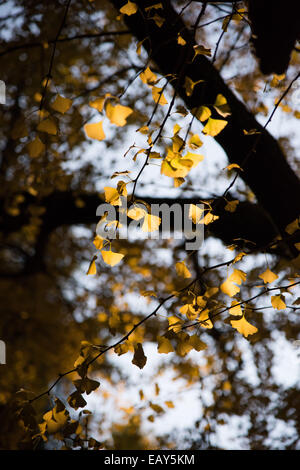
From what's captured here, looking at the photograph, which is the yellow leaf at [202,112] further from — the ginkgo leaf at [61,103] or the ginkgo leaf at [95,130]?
the ginkgo leaf at [61,103]

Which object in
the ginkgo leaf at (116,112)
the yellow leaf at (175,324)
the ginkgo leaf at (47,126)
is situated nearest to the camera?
the ginkgo leaf at (116,112)

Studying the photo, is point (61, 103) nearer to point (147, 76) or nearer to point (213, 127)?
point (147, 76)

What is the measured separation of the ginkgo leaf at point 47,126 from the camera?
901 millimetres

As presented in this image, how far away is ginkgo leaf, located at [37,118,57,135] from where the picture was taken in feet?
2.96

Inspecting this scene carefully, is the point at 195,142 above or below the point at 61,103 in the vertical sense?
below

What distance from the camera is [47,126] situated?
908 mm

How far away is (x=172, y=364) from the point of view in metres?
3.59

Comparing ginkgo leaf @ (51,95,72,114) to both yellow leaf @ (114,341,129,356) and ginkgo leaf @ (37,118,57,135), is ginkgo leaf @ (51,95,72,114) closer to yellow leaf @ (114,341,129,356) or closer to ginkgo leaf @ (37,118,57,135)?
ginkgo leaf @ (37,118,57,135)

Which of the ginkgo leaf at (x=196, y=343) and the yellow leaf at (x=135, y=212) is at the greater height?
the yellow leaf at (x=135, y=212)

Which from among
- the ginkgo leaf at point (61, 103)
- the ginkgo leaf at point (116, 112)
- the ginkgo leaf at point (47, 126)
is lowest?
the ginkgo leaf at point (116, 112)

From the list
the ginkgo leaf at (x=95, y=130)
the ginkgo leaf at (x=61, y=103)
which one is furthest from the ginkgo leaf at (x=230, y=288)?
the ginkgo leaf at (x=61, y=103)

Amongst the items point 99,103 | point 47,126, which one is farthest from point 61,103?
point 99,103

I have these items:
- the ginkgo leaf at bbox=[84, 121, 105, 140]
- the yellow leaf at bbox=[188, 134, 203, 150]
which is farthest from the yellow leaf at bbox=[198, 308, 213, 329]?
the ginkgo leaf at bbox=[84, 121, 105, 140]

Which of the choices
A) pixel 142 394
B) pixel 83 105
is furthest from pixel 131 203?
pixel 83 105
